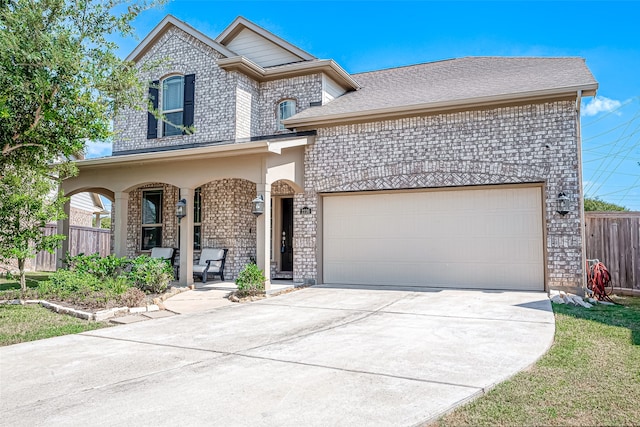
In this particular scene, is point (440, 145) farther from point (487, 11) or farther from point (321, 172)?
point (487, 11)

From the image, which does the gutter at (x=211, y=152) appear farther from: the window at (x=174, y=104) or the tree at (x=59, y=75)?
the window at (x=174, y=104)

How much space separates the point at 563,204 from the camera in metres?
9.27

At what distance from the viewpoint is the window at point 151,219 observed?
13562mm

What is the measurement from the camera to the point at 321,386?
4102 millimetres

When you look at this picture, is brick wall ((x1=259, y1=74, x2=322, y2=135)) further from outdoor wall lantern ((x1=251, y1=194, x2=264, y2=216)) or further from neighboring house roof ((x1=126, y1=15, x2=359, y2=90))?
outdoor wall lantern ((x1=251, y1=194, x2=264, y2=216))

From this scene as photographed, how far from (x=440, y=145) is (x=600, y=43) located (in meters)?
12.2

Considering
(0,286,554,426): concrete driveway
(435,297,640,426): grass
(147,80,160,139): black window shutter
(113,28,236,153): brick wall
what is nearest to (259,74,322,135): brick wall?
(113,28,236,153): brick wall

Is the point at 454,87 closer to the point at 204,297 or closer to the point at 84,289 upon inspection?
the point at 204,297

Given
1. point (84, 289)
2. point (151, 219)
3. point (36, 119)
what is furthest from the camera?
point (151, 219)

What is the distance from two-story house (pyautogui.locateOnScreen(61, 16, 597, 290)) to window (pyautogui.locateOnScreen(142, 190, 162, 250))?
6 cm

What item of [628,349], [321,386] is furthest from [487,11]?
[321,386]

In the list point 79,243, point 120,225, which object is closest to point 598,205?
point 120,225

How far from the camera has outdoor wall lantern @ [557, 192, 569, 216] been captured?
9.25m

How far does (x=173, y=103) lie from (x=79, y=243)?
24.6 ft
